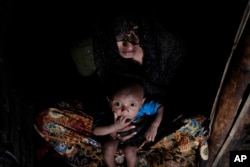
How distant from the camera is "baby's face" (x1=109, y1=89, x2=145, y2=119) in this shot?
5.79 ft

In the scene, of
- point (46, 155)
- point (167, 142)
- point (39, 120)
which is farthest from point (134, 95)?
point (46, 155)

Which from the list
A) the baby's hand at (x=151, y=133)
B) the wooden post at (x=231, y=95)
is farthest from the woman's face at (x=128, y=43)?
the wooden post at (x=231, y=95)

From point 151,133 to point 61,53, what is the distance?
1200 millimetres

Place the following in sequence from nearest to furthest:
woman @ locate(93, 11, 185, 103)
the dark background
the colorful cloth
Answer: woman @ locate(93, 11, 185, 103) < the colorful cloth < the dark background

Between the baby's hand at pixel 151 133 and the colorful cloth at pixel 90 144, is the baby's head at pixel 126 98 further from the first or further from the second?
the colorful cloth at pixel 90 144

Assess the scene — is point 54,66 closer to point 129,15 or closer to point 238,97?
point 129,15

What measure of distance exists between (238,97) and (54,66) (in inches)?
60.9

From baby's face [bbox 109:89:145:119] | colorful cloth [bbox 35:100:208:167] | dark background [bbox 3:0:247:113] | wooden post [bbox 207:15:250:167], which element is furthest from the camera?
dark background [bbox 3:0:247:113]

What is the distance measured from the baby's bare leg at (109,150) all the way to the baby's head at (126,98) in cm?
21

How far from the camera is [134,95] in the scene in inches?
70.1

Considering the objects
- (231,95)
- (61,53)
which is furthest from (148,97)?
(61,53)

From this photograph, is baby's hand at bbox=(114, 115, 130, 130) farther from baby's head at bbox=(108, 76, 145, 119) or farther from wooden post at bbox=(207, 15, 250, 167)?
wooden post at bbox=(207, 15, 250, 167)

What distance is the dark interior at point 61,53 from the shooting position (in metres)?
2.12

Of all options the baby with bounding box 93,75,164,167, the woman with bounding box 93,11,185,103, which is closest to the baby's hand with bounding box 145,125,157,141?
the baby with bounding box 93,75,164,167
